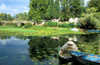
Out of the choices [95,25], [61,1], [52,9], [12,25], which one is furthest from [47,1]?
[95,25]

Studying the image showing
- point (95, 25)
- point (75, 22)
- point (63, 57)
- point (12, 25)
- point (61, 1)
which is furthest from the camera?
point (61, 1)

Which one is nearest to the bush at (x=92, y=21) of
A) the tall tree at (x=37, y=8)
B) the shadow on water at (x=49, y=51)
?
the tall tree at (x=37, y=8)

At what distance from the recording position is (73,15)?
60.0m

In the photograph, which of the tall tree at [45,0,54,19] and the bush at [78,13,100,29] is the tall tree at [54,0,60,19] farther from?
the bush at [78,13,100,29]

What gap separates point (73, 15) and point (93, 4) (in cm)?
1378

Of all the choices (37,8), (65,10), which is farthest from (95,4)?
(37,8)

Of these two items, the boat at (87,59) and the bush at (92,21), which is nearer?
the boat at (87,59)

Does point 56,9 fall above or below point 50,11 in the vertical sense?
above

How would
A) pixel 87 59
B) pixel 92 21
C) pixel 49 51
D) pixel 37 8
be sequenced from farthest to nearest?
1. pixel 37 8
2. pixel 92 21
3. pixel 49 51
4. pixel 87 59

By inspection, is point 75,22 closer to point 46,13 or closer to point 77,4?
point 77,4

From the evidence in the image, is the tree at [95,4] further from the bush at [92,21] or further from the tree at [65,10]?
the bush at [92,21]

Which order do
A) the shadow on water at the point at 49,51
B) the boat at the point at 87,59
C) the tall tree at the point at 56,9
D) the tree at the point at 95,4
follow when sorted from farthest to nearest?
the tall tree at the point at 56,9 < the tree at the point at 95,4 < the shadow on water at the point at 49,51 < the boat at the point at 87,59

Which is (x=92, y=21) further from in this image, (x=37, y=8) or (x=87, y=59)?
(x=87, y=59)

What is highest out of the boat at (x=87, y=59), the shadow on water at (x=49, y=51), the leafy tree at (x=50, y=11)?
the leafy tree at (x=50, y=11)
